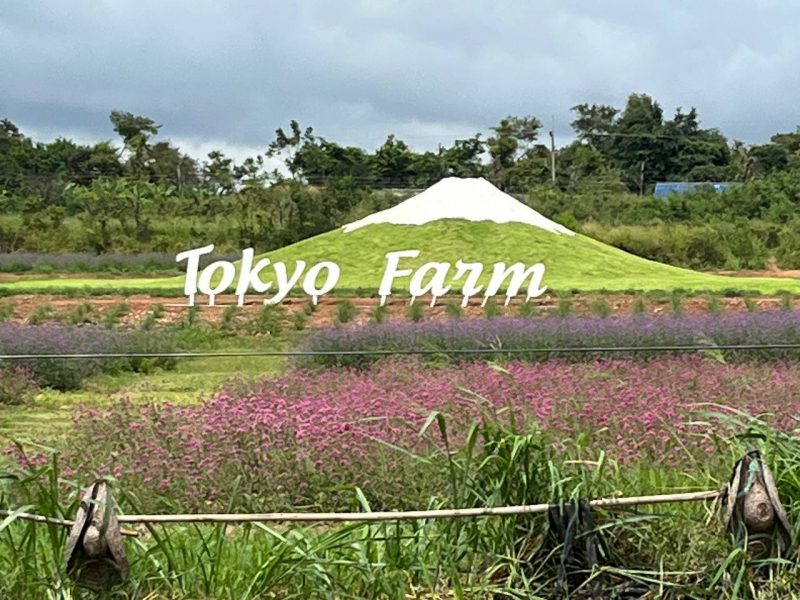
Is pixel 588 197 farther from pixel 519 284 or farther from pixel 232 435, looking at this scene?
pixel 232 435

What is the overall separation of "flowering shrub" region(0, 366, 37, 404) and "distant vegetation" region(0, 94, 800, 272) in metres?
10.0

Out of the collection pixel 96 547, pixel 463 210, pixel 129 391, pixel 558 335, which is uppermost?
pixel 463 210

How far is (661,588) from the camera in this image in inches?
92.7

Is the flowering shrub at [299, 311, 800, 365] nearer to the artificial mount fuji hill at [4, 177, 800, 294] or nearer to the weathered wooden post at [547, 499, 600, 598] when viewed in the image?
the weathered wooden post at [547, 499, 600, 598]

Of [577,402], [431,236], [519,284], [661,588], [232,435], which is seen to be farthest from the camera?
[431,236]

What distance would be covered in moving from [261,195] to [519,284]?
10.2 meters

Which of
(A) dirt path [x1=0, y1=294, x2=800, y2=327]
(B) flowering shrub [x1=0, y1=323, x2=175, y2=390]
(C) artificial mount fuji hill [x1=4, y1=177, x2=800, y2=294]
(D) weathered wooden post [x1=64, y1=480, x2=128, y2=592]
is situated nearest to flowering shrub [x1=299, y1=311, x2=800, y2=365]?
(B) flowering shrub [x1=0, y1=323, x2=175, y2=390]

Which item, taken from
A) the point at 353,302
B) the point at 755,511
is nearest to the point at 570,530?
the point at 755,511

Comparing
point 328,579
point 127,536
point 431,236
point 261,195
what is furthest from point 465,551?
point 261,195

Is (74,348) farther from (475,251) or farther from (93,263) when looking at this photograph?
(93,263)

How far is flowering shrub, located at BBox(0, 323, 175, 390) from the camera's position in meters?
5.82

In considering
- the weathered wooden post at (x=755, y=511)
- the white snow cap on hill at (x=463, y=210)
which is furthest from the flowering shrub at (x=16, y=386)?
the white snow cap on hill at (x=463, y=210)

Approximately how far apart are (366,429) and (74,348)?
315cm

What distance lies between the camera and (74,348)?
6242mm
